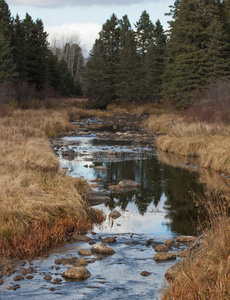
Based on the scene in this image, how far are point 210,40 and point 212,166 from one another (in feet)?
61.9

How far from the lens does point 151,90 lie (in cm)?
4706

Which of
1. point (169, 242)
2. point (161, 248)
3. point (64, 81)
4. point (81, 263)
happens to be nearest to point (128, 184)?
point (169, 242)

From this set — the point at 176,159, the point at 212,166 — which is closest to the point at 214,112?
the point at 176,159

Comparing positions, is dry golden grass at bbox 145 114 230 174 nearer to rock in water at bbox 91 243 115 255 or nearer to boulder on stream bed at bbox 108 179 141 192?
boulder on stream bed at bbox 108 179 141 192

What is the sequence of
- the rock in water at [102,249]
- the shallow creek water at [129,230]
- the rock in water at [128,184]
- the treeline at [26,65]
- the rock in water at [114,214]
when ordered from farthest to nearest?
the treeline at [26,65] < the rock in water at [128,184] < the rock in water at [114,214] < the rock in water at [102,249] < the shallow creek water at [129,230]

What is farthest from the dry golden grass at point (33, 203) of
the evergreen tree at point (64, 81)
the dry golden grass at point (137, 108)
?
the evergreen tree at point (64, 81)

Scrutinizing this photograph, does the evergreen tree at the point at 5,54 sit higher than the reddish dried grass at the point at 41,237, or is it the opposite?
the evergreen tree at the point at 5,54

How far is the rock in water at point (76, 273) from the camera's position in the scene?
5734 millimetres

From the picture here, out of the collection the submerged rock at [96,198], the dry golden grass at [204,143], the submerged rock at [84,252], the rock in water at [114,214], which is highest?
the dry golden grass at [204,143]

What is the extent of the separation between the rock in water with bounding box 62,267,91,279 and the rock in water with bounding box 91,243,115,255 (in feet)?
3.04

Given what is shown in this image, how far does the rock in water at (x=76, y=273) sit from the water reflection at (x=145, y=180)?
279cm

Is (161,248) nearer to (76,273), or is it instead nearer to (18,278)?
(76,273)

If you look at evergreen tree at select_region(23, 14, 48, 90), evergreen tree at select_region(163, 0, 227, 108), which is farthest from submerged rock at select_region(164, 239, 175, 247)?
evergreen tree at select_region(23, 14, 48, 90)

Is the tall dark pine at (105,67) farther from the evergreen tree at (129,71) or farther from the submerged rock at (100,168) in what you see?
the submerged rock at (100,168)
